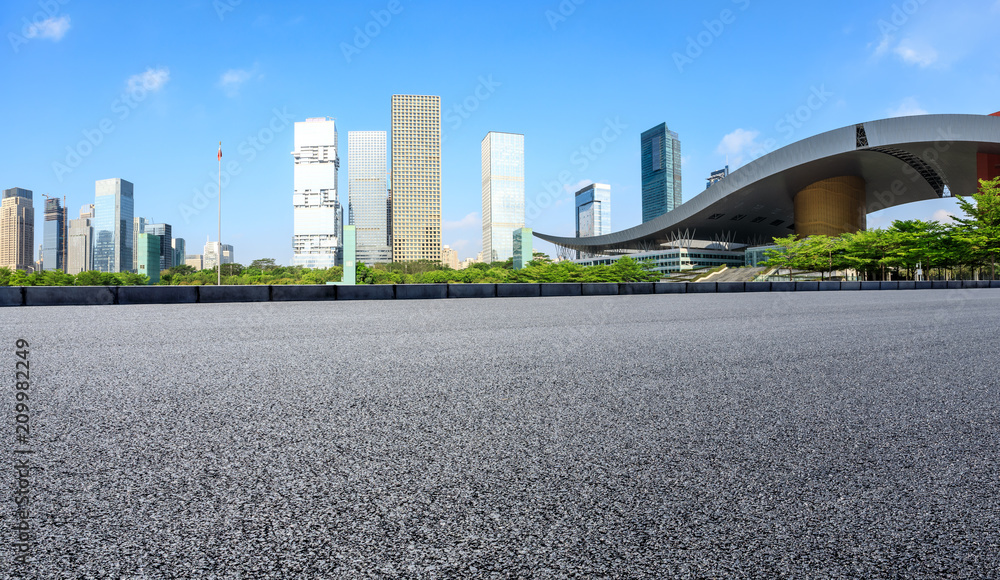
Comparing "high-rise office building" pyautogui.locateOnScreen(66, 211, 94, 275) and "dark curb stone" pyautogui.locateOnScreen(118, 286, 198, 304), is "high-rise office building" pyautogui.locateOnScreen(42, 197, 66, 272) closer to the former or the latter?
"high-rise office building" pyautogui.locateOnScreen(66, 211, 94, 275)

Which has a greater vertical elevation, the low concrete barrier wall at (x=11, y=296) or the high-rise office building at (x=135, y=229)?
the high-rise office building at (x=135, y=229)

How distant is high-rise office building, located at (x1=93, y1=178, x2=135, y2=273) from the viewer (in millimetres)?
115500

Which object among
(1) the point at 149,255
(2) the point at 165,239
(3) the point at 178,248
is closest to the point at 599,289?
(1) the point at 149,255

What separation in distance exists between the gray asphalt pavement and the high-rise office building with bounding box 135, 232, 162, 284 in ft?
258

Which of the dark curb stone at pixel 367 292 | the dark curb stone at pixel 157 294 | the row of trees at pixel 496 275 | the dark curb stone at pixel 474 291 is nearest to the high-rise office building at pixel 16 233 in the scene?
the row of trees at pixel 496 275

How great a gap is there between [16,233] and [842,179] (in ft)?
511

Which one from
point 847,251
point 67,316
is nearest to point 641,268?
point 847,251

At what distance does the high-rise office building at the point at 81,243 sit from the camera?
105 meters

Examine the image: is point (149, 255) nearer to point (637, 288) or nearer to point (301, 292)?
point (301, 292)

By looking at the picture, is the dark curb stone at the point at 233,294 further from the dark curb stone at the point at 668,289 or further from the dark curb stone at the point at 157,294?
the dark curb stone at the point at 668,289

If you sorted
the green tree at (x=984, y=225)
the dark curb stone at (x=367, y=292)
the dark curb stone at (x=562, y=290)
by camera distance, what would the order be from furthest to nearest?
the green tree at (x=984, y=225)
the dark curb stone at (x=562, y=290)
the dark curb stone at (x=367, y=292)

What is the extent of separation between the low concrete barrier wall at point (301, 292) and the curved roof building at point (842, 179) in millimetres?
44579

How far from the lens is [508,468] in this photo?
1865mm

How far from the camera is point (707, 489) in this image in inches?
66.4
